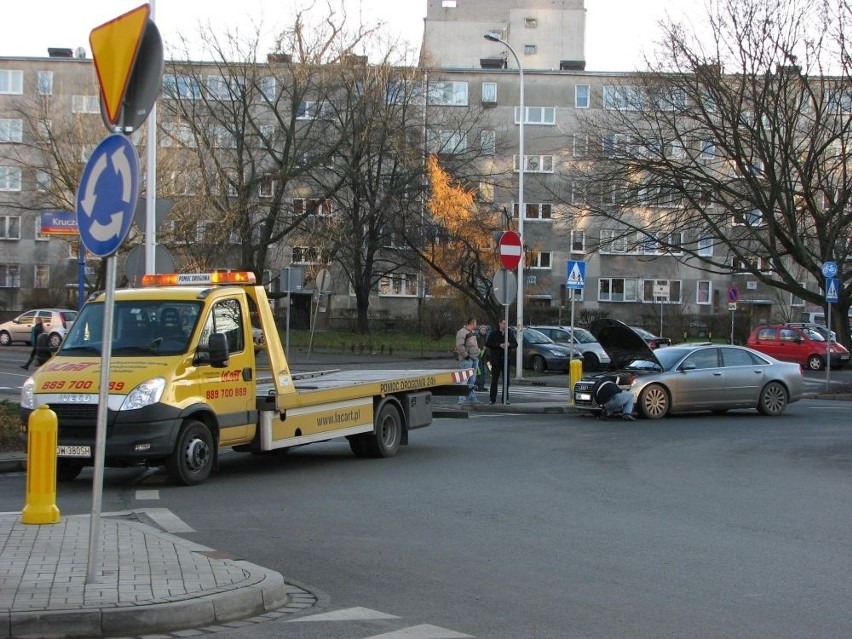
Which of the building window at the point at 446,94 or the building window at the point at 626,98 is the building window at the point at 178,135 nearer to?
the building window at the point at 446,94

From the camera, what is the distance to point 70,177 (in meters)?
40.7

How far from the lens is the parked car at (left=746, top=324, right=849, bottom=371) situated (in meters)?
40.4

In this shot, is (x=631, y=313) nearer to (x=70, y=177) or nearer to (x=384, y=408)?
(x=70, y=177)

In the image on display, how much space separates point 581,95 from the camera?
6475 cm

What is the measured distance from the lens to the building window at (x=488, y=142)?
50.5 meters

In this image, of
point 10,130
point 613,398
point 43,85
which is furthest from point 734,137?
point 10,130

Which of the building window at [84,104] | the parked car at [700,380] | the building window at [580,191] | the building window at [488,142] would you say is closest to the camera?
the parked car at [700,380]

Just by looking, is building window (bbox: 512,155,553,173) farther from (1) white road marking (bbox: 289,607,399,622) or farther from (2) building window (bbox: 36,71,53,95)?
(1) white road marking (bbox: 289,607,399,622)

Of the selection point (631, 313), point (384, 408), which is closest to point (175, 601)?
point (384, 408)

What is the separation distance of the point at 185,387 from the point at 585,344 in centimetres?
2638

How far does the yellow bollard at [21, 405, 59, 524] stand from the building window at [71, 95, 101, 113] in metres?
37.5

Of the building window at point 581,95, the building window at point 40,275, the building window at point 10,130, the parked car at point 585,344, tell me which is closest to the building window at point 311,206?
the parked car at point 585,344

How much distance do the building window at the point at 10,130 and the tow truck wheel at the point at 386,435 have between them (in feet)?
159

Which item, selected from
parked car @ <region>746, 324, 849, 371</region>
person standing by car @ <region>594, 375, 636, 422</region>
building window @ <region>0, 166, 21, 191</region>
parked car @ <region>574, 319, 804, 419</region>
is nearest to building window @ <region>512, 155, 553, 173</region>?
parked car @ <region>746, 324, 849, 371</region>
